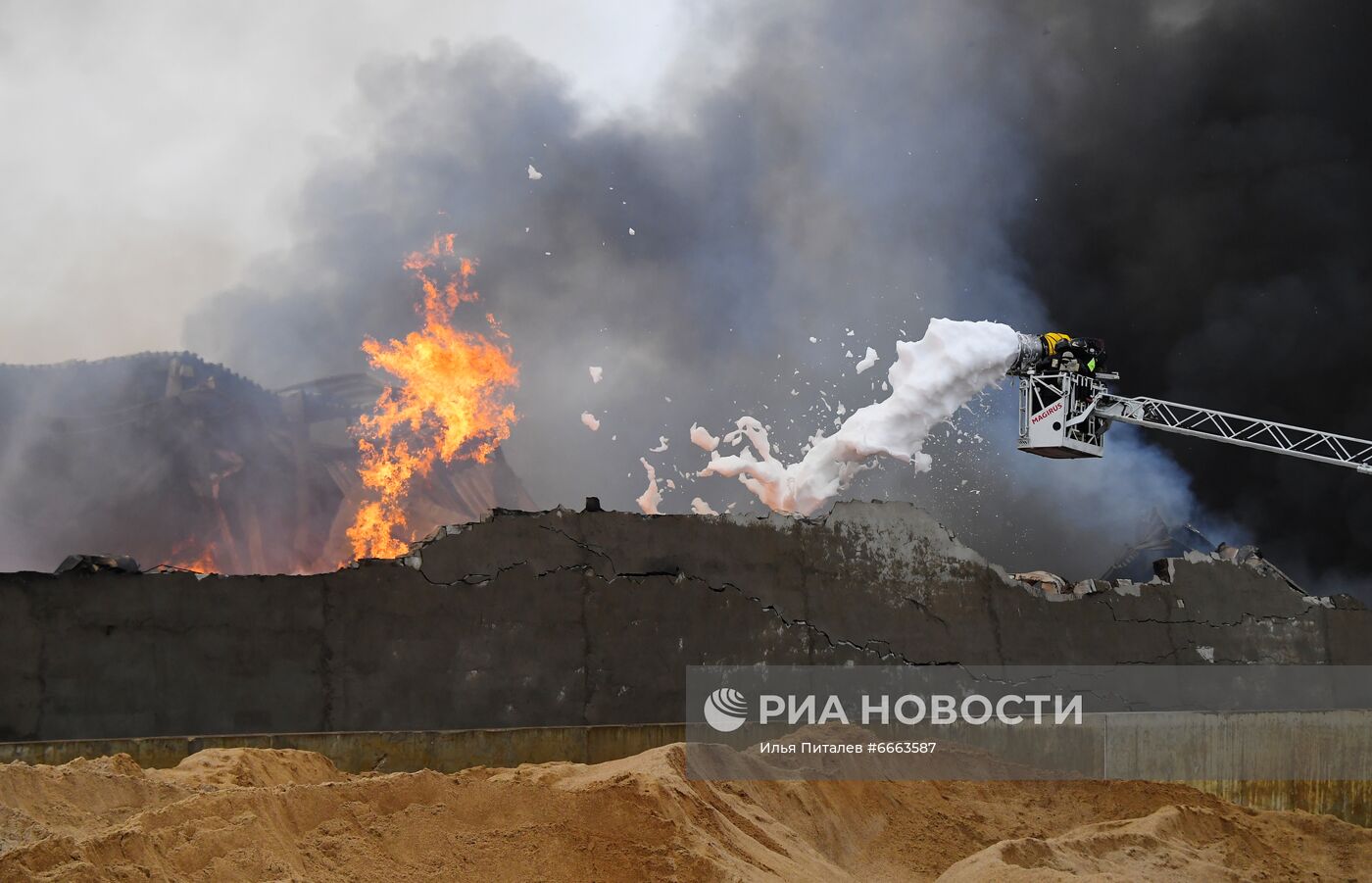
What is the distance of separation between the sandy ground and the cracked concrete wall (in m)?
0.99

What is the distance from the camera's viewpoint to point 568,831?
272 inches

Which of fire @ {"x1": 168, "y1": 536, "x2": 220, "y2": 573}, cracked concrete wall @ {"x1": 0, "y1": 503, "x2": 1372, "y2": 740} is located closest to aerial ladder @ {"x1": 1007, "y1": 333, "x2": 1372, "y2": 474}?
cracked concrete wall @ {"x1": 0, "y1": 503, "x2": 1372, "y2": 740}

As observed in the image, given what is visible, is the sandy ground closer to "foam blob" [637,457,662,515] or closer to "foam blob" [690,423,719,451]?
"foam blob" [637,457,662,515]

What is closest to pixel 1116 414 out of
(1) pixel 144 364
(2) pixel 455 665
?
(2) pixel 455 665

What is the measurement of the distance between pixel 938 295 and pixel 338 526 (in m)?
10.1

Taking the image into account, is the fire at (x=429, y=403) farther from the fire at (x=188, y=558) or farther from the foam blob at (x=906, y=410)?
the foam blob at (x=906, y=410)

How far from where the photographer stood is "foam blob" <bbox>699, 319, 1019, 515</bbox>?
14.4 meters

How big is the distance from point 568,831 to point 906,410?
9.40 meters

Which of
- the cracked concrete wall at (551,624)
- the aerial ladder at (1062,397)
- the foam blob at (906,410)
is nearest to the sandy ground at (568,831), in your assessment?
the cracked concrete wall at (551,624)

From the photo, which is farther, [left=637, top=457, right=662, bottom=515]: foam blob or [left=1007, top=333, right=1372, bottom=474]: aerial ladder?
[left=637, top=457, right=662, bottom=515]: foam blob

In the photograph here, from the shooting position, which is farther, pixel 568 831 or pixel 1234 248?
pixel 1234 248

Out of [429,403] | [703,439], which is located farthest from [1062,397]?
[429,403]

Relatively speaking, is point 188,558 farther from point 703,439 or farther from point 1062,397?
point 1062,397

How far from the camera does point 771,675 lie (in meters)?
11.0
